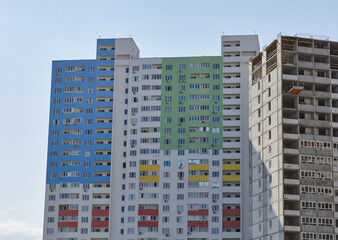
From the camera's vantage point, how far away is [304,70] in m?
110

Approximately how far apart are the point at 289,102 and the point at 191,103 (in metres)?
41.0

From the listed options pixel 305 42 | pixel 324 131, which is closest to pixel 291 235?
pixel 324 131

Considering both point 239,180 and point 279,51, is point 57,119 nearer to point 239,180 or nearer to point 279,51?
point 239,180

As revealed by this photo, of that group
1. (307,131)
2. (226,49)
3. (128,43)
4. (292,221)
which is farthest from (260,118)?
(128,43)

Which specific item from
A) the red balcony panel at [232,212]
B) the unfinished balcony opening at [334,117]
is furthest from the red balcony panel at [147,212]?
the unfinished balcony opening at [334,117]

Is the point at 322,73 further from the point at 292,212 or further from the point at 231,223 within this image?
the point at 231,223

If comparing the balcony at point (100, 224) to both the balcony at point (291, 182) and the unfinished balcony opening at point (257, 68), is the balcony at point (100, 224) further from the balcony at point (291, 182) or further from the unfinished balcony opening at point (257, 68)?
the balcony at point (291, 182)

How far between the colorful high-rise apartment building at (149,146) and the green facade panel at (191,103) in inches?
8.6

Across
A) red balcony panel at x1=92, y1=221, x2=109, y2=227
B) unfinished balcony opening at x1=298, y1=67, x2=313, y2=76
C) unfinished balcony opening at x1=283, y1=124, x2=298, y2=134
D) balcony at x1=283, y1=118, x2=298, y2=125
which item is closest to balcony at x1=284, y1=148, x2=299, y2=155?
unfinished balcony opening at x1=283, y1=124, x2=298, y2=134

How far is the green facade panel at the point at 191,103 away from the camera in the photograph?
476ft

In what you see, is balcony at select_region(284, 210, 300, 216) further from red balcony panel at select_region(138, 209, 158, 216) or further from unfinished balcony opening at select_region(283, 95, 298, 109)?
red balcony panel at select_region(138, 209, 158, 216)

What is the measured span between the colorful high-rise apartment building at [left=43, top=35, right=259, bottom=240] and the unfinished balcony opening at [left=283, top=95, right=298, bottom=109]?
34.5 metres

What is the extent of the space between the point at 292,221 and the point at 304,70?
2475 cm

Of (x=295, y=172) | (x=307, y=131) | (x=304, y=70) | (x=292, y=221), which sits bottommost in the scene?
(x=292, y=221)
